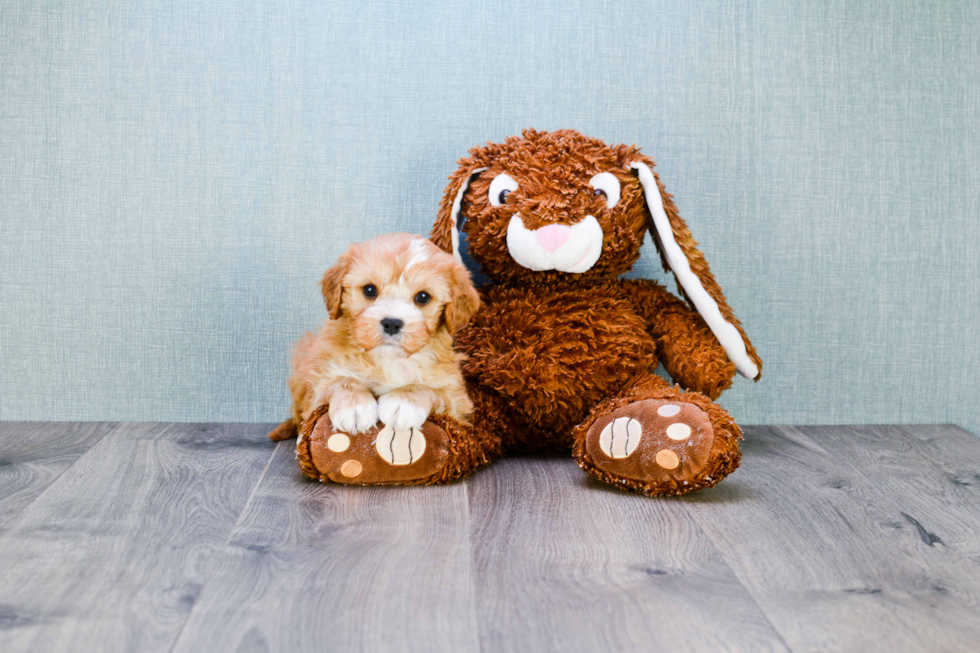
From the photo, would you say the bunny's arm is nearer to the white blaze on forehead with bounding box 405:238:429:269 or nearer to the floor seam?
the white blaze on forehead with bounding box 405:238:429:269

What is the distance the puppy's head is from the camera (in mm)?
1300

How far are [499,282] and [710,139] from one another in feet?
1.96

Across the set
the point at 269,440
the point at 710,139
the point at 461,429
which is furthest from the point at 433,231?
the point at 710,139

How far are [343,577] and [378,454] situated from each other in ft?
1.15

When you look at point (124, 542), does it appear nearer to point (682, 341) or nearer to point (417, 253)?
point (417, 253)

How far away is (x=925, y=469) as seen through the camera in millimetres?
1547

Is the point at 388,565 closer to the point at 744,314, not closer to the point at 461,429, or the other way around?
the point at 461,429

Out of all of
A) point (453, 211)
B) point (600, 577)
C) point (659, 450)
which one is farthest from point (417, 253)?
point (600, 577)

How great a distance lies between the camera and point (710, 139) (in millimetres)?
1798

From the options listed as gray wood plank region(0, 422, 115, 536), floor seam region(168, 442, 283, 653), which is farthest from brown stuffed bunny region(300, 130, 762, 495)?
gray wood plank region(0, 422, 115, 536)

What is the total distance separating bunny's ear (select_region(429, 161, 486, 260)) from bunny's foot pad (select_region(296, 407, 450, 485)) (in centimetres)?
39

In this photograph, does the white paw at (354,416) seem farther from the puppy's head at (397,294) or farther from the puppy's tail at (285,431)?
the puppy's tail at (285,431)

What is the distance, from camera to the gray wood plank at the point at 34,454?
128 centimetres

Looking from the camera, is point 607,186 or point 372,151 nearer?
point 607,186
